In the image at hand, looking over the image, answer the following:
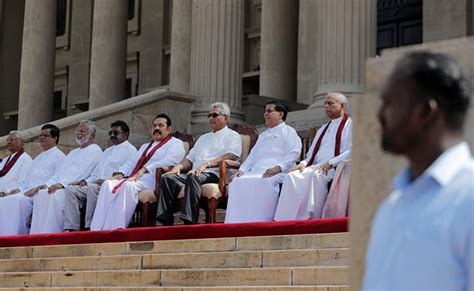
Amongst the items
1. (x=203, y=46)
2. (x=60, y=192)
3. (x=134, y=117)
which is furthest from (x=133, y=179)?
(x=203, y=46)

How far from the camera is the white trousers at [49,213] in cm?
1448

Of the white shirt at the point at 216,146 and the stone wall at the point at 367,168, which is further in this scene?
the white shirt at the point at 216,146

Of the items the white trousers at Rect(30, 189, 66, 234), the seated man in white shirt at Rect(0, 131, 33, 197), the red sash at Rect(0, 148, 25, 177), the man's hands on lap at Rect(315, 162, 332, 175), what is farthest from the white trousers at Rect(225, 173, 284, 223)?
the red sash at Rect(0, 148, 25, 177)

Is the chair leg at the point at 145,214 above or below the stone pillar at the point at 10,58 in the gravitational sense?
below

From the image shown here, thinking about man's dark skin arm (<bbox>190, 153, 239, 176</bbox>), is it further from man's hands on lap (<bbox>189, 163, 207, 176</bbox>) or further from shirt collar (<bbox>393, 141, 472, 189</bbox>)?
shirt collar (<bbox>393, 141, 472, 189</bbox>)

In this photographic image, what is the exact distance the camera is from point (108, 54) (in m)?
23.2

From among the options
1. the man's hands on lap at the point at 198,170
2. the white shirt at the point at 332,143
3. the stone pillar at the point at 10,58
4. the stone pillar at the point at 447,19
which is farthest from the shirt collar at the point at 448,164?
the stone pillar at the point at 10,58

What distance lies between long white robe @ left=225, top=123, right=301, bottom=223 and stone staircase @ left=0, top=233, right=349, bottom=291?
56.7 inches

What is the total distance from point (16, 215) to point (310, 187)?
16.6 feet

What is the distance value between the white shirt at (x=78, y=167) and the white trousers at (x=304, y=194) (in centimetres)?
377

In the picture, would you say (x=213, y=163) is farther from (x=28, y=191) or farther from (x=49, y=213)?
(x=28, y=191)

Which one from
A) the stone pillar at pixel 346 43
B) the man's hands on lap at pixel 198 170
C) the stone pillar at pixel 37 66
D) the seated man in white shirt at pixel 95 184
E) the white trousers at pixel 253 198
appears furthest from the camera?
the stone pillar at pixel 37 66

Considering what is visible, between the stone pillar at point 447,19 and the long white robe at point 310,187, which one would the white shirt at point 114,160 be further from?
the stone pillar at point 447,19

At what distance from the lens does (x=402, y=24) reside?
77.4 ft
